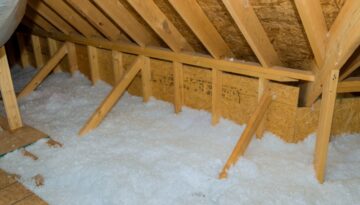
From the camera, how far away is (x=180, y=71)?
298 centimetres

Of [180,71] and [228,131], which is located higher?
[180,71]

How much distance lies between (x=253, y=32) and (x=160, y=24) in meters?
0.83

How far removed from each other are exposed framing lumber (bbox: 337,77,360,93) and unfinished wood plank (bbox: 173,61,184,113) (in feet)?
4.58

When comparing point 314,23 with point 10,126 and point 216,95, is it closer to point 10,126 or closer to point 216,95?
point 216,95

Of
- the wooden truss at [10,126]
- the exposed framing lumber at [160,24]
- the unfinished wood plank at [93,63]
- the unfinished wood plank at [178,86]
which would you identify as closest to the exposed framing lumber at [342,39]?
the exposed framing lumber at [160,24]

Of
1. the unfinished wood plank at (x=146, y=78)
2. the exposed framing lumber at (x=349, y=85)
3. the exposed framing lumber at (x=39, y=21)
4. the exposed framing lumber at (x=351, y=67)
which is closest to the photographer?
the exposed framing lumber at (x=351, y=67)

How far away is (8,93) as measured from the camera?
2787 mm

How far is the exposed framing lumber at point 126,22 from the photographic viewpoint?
254cm

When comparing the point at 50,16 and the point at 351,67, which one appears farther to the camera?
the point at 50,16

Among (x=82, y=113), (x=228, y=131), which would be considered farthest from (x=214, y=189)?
(x=82, y=113)

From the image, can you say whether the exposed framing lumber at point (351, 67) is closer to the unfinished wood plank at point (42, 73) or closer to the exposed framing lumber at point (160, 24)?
the exposed framing lumber at point (160, 24)

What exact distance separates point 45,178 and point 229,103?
162 centimetres

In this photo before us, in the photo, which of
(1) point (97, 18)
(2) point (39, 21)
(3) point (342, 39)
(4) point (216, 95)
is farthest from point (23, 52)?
(3) point (342, 39)

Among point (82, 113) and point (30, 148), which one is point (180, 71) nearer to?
point (82, 113)
